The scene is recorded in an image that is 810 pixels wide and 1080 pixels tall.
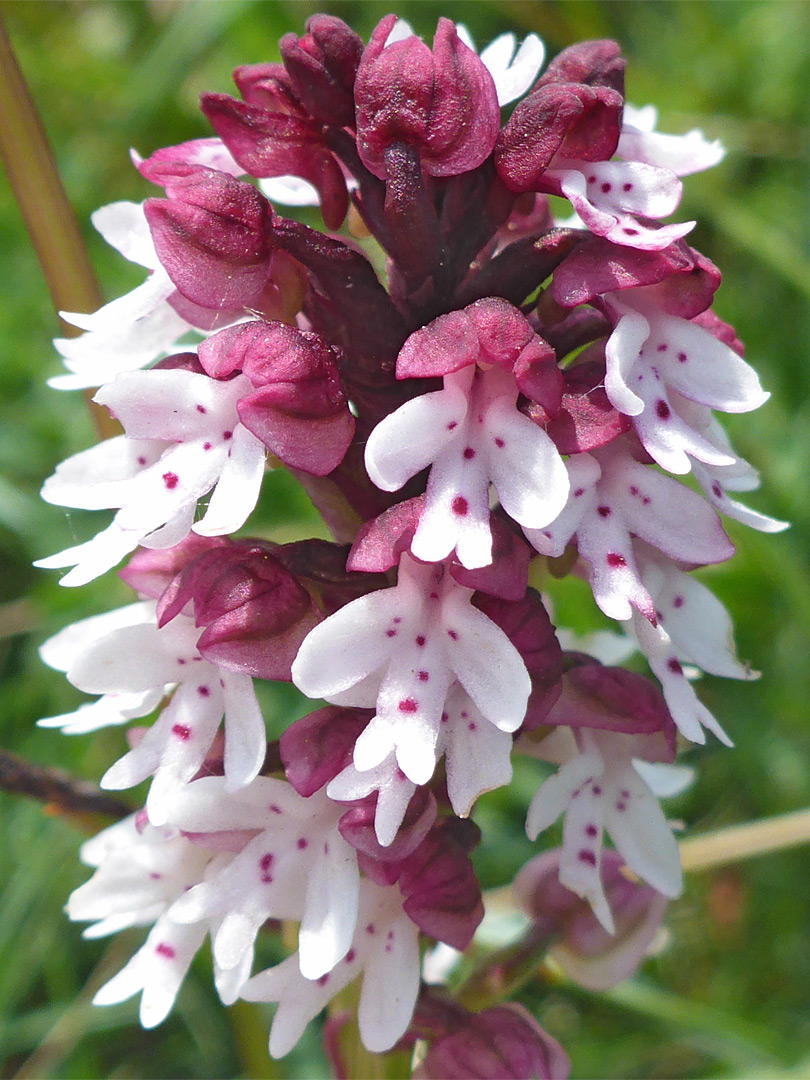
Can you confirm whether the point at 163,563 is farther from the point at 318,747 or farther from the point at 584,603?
the point at 584,603

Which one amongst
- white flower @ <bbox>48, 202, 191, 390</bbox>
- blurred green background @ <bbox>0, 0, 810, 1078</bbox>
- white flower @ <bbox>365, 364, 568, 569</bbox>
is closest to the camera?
white flower @ <bbox>365, 364, 568, 569</bbox>

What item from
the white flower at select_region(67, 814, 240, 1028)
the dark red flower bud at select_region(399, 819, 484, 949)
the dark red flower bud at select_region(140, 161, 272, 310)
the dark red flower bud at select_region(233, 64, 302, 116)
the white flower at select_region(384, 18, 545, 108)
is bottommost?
the white flower at select_region(67, 814, 240, 1028)

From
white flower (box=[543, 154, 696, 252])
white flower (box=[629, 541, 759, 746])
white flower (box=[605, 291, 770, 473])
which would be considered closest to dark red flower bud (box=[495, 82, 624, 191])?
white flower (box=[543, 154, 696, 252])

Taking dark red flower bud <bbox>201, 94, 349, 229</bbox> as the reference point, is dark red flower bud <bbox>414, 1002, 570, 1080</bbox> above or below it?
below

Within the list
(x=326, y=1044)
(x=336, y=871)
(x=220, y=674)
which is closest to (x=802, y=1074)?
(x=326, y=1044)

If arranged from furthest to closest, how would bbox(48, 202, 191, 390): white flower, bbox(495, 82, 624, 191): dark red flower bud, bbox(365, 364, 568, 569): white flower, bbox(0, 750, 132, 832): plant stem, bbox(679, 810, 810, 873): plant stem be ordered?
bbox(679, 810, 810, 873): plant stem < bbox(0, 750, 132, 832): plant stem < bbox(48, 202, 191, 390): white flower < bbox(495, 82, 624, 191): dark red flower bud < bbox(365, 364, 568, 569): white flower

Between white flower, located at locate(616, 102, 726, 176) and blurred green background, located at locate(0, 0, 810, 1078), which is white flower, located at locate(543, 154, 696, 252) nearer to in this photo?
white flower, located at locate(616, 102, 726, 176)

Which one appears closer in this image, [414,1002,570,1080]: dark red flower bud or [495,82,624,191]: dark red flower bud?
[495,82,624,191]: dark red flower bud
